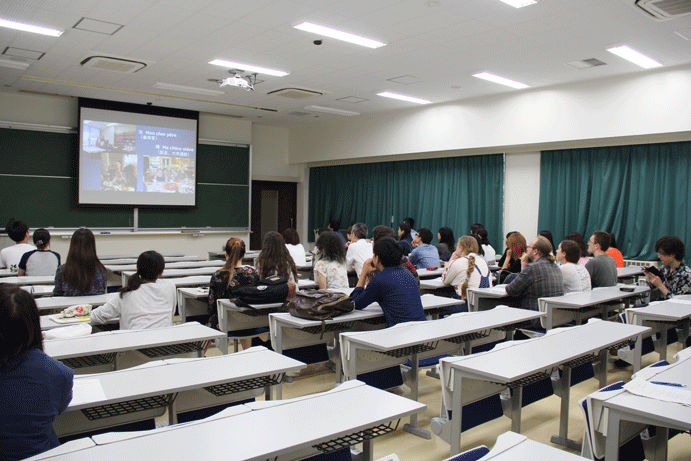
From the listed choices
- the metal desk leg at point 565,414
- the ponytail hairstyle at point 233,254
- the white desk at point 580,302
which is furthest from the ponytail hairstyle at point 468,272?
the ponytail hairstyle at point 233,254

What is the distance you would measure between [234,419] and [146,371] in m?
0.67

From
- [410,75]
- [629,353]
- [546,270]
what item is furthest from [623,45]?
[629,353]

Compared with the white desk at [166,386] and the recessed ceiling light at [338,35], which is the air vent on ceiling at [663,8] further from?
the white desk at [166,386]

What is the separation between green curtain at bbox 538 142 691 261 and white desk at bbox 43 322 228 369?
261 inches

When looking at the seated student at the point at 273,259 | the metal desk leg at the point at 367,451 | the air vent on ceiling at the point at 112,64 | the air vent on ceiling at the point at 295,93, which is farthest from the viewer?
the air vent on ceiling at the point at 295,93

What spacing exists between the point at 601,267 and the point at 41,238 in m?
5.65

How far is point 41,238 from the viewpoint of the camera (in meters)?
4.97

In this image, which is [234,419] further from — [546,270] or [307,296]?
[546,270]

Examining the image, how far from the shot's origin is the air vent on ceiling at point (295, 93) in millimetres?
8314

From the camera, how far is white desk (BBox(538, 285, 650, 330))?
410 cm

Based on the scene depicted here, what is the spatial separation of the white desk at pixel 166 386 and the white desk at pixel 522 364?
789 mm

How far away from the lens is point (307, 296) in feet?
11.4

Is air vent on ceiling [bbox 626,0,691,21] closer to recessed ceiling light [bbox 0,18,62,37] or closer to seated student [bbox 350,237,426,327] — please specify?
seated student [bbox 350,237,426,327]

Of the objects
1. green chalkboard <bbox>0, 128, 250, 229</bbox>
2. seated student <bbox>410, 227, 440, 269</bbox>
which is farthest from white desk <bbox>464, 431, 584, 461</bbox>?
green chalkboard <bbox>0, 128, 250, 229</bbox>
